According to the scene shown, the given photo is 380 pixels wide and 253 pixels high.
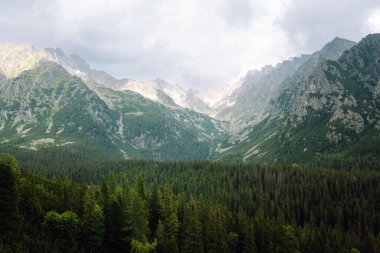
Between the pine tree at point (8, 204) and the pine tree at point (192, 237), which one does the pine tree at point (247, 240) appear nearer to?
the pine tree at point (192, 237)

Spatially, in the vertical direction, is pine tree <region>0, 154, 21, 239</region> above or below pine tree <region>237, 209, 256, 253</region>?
above

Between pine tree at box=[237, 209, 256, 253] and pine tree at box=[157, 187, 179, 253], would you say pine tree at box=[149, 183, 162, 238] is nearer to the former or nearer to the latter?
pine tree at box=[157, 187, 179, 253]

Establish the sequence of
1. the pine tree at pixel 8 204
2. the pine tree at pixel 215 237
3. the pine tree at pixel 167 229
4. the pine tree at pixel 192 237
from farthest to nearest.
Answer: the pine tree at pixel 215 237
the pine tree at pixel 192 237
the pine tree at pixel 167 229
the pine tree at pixel 8 204

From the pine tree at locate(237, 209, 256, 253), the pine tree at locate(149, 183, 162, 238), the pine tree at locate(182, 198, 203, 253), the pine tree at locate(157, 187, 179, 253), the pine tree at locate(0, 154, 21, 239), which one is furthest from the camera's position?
the pine tree at locate(149, 183, 162, 238)

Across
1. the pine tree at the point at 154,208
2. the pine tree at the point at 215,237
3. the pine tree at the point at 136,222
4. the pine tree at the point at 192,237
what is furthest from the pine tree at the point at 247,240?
the pine tree at the point at 136,222

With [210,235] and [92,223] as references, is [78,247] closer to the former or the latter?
[92,223]

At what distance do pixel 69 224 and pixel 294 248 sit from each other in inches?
2745

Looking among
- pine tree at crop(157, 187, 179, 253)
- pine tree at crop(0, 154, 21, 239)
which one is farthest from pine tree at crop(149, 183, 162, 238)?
pine tree at crop(0, 154, 21, 239)

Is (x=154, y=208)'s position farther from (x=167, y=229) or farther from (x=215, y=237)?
(x=215, y=237)

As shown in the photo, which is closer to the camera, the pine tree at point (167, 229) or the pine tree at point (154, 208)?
the pine tree at point (167, 229)

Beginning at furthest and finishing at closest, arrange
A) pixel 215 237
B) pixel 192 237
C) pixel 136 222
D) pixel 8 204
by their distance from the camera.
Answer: pixel 215 237 < pixel 192 237 < pixel 136 222 < pixel 8 204

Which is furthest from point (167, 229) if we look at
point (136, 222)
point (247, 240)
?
point (247, 240)

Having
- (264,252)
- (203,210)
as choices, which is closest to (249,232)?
(264,252)

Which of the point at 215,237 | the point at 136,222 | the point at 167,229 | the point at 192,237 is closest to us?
the point at 136,222
